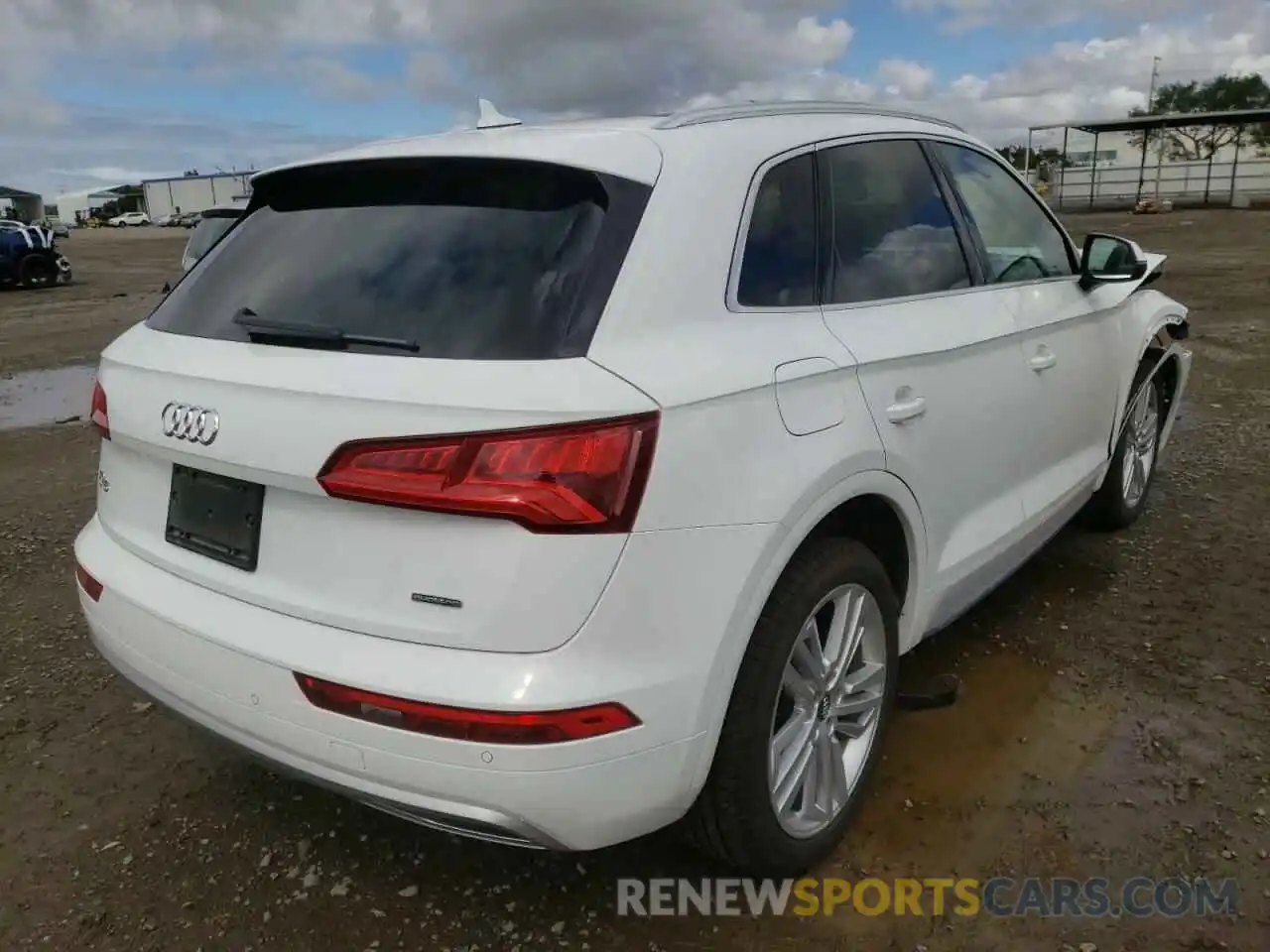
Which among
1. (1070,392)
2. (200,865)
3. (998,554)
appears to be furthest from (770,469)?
(1070,392)

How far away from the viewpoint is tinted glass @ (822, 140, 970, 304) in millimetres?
2703

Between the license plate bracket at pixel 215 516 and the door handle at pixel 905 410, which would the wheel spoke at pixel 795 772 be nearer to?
the door handle at pixel 905 410

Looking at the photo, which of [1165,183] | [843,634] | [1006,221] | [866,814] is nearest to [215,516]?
[843,634]

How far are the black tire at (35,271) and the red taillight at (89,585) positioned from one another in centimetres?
2246

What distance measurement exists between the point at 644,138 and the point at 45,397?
28.7ft

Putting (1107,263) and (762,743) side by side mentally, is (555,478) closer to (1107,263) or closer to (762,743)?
(762,743)

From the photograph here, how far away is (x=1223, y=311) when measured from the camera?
1197 centimetres

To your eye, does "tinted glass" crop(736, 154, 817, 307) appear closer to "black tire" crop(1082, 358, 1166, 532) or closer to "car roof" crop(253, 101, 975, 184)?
"car roof" crop(253, 101, 975, 184)

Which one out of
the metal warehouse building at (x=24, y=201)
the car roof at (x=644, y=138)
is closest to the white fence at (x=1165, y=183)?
the car roof at (x=644, y=138)

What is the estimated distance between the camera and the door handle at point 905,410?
2.56 m

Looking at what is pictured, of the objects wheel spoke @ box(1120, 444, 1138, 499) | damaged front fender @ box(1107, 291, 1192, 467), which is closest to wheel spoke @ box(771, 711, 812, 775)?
damaged front fender @ box(1107, 291, 1192, 467)

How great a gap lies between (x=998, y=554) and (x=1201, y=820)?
0.92m

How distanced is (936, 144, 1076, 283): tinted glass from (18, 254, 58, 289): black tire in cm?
2283

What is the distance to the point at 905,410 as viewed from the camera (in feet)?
8.58
